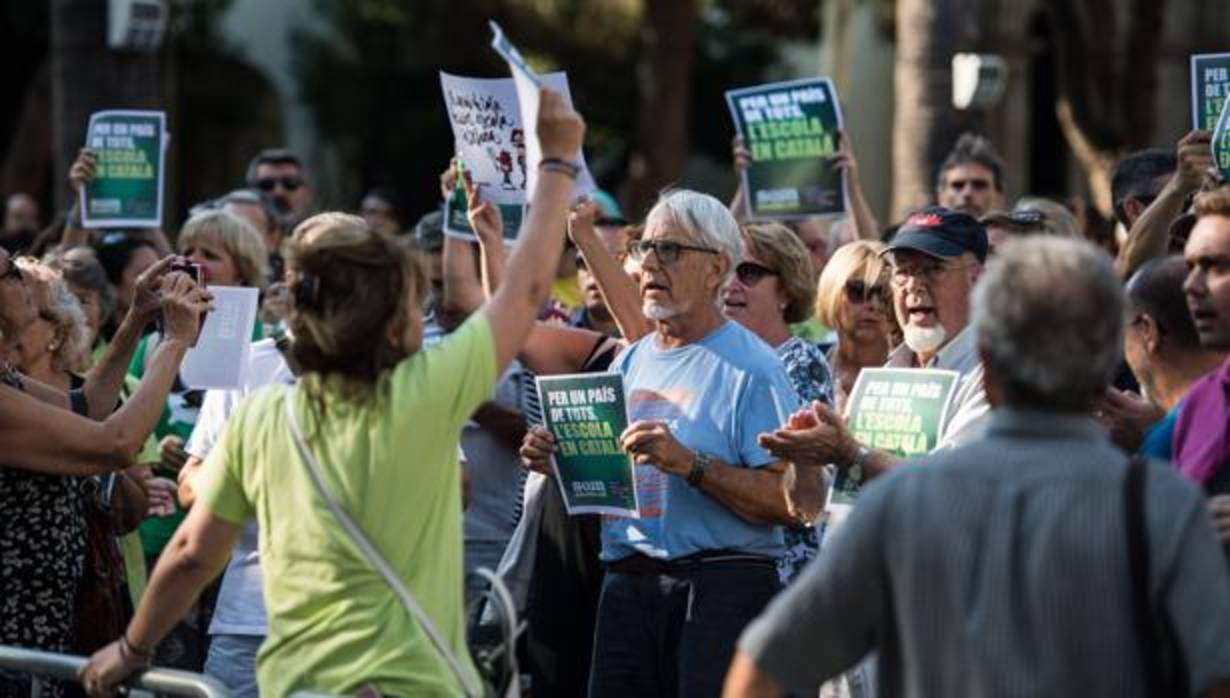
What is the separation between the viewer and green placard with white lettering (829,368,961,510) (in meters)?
6.29

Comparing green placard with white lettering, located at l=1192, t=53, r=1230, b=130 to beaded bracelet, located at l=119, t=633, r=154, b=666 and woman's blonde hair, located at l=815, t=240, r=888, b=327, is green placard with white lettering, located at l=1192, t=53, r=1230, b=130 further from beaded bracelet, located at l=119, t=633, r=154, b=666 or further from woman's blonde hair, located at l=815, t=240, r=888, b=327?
beaded bracelet, located at l=119, t=633, r=154, b=666

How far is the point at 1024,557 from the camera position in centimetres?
427

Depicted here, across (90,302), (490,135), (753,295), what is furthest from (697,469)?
(90,302)

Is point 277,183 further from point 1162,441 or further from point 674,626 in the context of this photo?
point 1162,441

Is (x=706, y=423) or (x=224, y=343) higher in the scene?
(x=224, y=343)

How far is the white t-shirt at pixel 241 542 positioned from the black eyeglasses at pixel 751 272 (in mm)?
1527

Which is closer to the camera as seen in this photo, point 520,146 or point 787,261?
point 520,146

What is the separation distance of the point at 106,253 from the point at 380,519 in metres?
6.23

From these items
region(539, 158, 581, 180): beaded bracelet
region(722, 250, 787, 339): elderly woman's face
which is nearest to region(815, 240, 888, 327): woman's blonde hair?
region(722, 250, 787, 339): elderly woman's face

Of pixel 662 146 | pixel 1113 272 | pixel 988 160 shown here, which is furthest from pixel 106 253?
pixel 662 146

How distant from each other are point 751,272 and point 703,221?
1067 millimetres

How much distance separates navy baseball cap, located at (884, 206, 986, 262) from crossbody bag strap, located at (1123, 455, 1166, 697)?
2827 millimetres

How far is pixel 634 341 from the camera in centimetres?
791

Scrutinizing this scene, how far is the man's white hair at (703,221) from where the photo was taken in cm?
729
